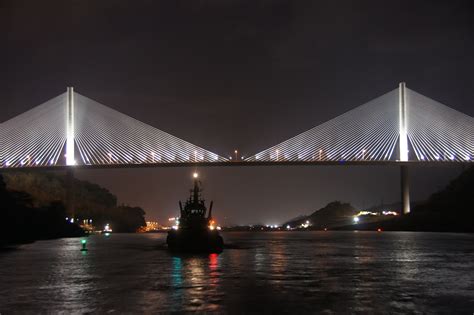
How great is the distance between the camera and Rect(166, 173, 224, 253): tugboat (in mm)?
50312

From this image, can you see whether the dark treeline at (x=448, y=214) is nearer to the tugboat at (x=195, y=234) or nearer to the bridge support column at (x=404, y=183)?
the bridge support column at (x=404, y=183)

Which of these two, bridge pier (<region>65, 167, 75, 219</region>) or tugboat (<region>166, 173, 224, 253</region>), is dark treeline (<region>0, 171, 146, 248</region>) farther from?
tugboat (<region>166, 173, 224, 253</region>)

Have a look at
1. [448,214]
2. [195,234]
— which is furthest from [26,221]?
[448,214]

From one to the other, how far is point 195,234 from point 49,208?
50.8m

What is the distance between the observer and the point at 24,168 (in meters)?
81.8

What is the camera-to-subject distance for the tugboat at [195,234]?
50312 mm

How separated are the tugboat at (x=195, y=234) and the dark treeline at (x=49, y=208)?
2185cm

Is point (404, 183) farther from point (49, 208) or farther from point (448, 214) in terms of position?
point (49, 208)

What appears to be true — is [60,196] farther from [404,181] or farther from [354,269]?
[354,269]

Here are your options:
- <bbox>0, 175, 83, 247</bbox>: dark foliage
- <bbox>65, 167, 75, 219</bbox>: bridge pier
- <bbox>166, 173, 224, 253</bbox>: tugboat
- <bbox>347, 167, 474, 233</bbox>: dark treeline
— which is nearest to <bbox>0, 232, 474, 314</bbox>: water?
<bbox>166, 173, 224, 253</bbox>: tugboat

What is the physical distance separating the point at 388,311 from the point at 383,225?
11443 cm

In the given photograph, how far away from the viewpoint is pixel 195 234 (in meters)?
51.5

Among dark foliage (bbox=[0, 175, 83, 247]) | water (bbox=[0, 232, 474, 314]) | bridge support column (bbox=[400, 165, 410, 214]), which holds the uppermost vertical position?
bridge support column (bbox=[400, 165, 410, 214])

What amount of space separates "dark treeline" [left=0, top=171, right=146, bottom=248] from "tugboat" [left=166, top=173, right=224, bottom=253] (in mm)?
21850
